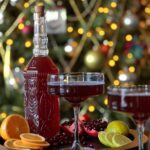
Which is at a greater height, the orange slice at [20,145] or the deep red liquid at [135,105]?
the deep red liquid at [135,105]

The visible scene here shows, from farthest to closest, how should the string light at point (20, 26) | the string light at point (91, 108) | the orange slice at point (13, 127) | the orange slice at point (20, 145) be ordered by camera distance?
the string light at point (91, 108) → the string light at point (20, 26) → the orange slice at point (13, 127) → the orange slice at point (20, 145)

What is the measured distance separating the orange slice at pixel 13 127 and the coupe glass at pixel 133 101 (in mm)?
385

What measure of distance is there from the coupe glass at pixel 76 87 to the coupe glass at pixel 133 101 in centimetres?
21

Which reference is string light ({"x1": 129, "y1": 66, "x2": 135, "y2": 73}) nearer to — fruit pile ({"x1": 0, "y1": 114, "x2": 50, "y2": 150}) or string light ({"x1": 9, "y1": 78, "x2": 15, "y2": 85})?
string light ({"x1": 9, "y1": 78, "x2": 15, "y2": 85})

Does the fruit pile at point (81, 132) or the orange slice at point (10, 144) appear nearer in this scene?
the orange slice at point (10, 144)

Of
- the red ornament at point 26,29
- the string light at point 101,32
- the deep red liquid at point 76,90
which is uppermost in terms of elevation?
the red ornament at point 26,29

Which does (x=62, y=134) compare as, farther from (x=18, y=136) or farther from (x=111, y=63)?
(x=111, y=63)

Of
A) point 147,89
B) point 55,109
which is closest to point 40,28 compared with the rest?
point 55,109

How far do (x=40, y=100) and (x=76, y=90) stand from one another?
0.63ft

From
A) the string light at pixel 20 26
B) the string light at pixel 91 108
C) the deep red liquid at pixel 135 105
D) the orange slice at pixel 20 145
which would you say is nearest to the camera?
the deep red liquid at pixel 135 105

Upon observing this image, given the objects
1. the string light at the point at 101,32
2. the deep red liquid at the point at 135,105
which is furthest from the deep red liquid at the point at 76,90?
the string light at the point at 101,32

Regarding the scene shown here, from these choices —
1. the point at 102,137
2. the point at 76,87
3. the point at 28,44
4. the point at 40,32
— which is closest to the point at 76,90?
the point at 76,87

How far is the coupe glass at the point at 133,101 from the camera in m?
1.18

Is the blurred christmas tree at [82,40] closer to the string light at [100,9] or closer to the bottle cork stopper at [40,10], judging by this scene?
the string light at [100,9]
